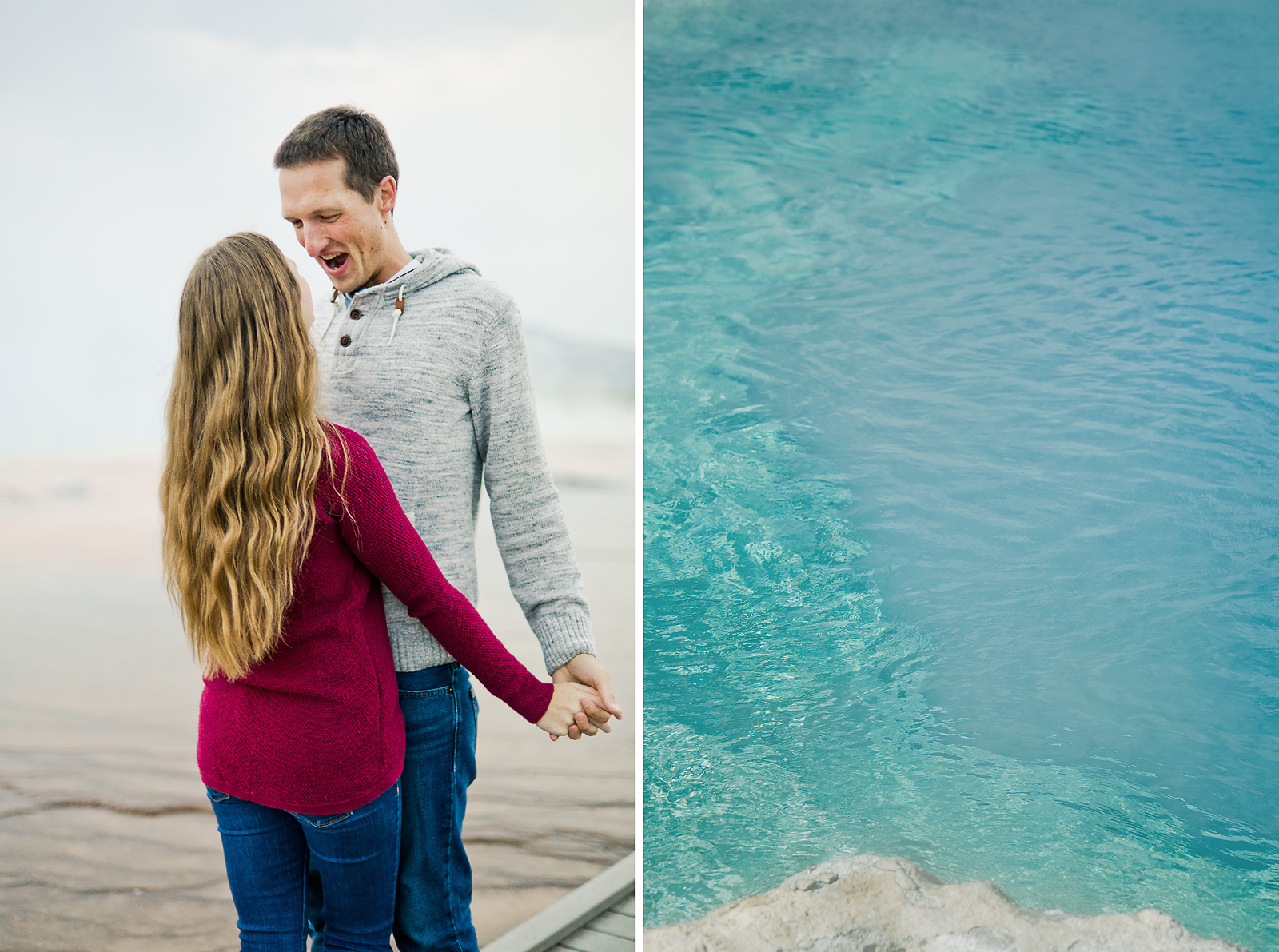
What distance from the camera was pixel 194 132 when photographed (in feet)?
8.70

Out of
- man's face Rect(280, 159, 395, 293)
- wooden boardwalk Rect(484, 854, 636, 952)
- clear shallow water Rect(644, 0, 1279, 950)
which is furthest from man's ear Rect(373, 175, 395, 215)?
wooden boardwalk Rect(484, 854, 636, 952)

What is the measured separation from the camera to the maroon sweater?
0.89 meters

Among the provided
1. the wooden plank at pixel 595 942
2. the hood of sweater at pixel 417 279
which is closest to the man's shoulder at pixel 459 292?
the hood of sweater at pixel 417 279

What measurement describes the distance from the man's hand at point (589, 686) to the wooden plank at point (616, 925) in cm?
103

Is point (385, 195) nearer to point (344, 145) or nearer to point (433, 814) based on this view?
point (344, 145)

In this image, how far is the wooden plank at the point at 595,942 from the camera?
1838 millimetres

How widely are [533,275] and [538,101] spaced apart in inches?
25.3

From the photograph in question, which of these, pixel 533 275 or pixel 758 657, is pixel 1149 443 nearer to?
pixel 758 657

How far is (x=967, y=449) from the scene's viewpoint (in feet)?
7.30

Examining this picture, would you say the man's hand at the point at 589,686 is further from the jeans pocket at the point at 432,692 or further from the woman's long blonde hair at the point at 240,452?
the woman's long blonde hair at the point at 240,452

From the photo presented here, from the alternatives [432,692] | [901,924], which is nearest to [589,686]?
[432,692]

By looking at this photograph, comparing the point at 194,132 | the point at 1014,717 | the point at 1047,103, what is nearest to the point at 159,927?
the point at 1014,717

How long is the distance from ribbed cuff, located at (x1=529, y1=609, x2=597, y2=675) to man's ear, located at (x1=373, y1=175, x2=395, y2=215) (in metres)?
0.52

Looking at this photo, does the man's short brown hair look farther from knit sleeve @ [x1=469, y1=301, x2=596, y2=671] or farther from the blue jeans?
the blue jeans
